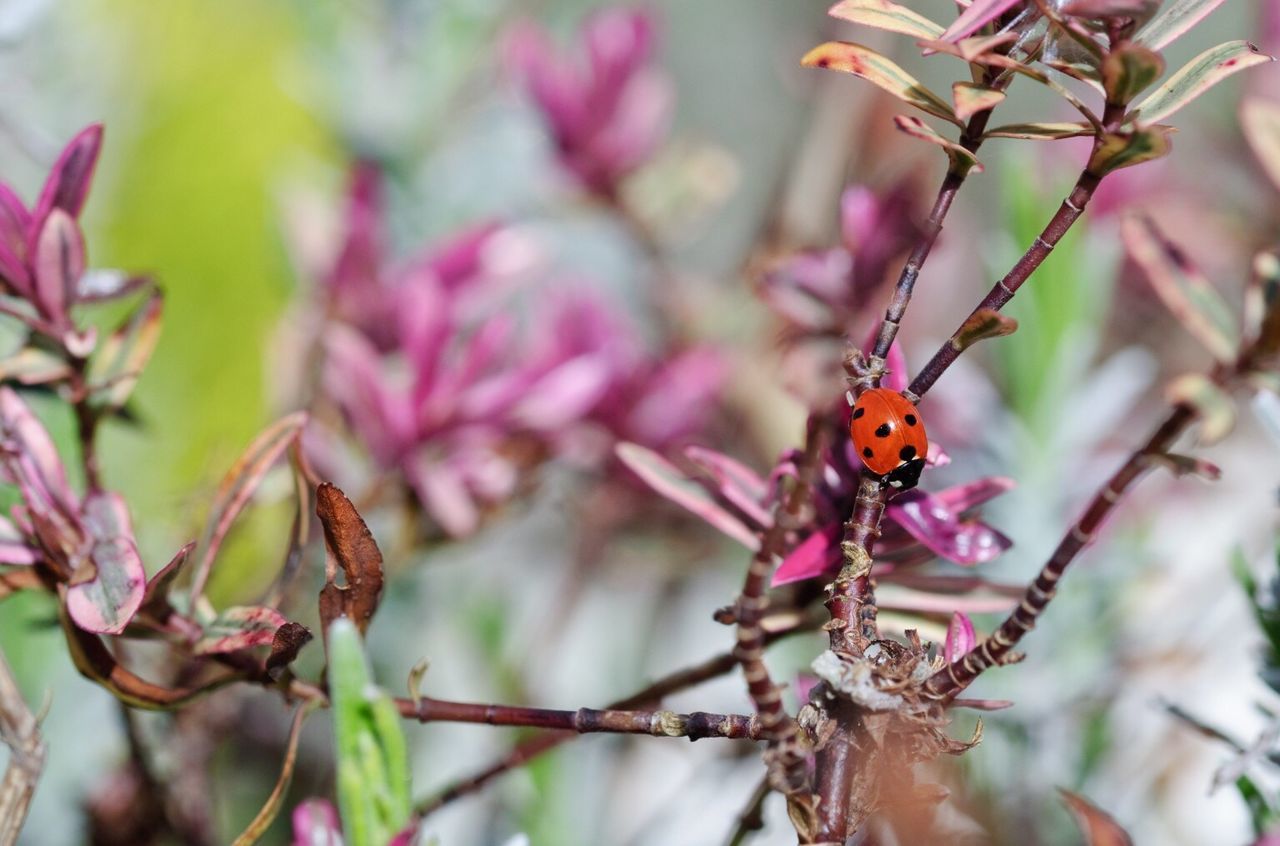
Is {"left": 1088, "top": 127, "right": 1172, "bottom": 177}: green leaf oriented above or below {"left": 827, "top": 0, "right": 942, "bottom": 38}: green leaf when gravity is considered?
below

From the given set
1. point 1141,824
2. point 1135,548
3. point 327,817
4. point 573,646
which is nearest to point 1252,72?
point 1135,548

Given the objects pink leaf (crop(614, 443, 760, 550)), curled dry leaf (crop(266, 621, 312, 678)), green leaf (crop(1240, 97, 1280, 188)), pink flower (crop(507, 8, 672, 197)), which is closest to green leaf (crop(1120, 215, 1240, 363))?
green leaf (crop(1240, 97, 1280, 188))

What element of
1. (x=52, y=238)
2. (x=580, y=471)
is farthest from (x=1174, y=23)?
(x=580, y=471)

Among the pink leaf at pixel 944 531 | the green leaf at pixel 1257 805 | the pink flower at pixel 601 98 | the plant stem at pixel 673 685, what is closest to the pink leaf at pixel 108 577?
the plant stem at pixel 673 685

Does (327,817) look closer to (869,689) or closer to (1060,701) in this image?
(869,689)

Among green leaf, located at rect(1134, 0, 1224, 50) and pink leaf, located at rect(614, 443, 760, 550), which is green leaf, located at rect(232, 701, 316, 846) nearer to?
pink leaf, located at rect(614, 443, 760, 550)

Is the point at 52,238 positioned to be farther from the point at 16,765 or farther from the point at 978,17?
the point at 978,17
